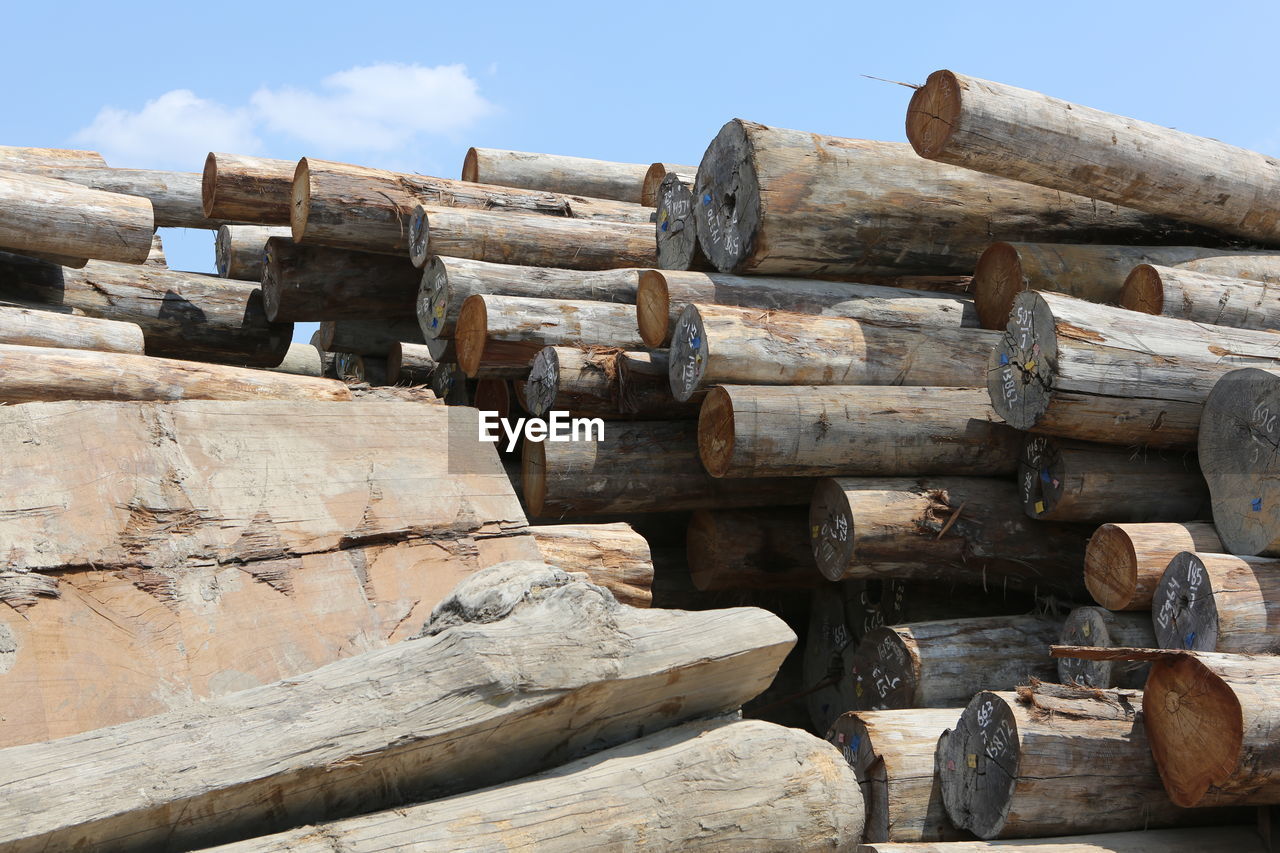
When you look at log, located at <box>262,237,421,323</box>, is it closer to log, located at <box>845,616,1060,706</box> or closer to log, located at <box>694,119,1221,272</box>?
log, located at <box>694,119,1221,272</box>

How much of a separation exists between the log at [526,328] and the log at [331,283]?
176 cm

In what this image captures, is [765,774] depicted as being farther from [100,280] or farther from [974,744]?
[100,280]

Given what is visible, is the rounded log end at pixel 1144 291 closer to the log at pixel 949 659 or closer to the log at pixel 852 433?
the log at pixel 852 433

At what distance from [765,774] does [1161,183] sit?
5.09m

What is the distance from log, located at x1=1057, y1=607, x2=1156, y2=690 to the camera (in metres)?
5.39

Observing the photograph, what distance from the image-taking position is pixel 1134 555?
5.37m

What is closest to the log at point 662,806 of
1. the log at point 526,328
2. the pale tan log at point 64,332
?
the log at point 526,328

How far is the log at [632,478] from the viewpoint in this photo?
6.49 meters

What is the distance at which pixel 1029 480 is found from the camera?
20.2 ft

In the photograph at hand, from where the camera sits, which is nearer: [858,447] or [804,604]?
[858,447]

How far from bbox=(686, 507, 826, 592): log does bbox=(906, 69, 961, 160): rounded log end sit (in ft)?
7.15

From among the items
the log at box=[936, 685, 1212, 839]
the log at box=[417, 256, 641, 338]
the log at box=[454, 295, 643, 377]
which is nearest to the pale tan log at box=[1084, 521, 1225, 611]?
the log at box=[936, 685, 1212, 839]

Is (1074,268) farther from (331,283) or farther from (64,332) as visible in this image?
(64,332)

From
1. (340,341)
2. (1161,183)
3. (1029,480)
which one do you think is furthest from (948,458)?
(340,341)
